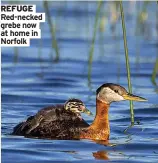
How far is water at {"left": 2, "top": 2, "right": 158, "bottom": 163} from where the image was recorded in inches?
396

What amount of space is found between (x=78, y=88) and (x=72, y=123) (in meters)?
5.38

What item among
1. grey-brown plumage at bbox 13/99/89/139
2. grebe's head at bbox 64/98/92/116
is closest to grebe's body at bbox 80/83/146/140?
grey-brown plumage at bbox 13/99/89/139

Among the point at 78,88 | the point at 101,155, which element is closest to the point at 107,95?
the point at 101,155

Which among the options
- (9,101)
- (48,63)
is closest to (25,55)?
(48,63)

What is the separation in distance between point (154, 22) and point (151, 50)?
602 centimetres

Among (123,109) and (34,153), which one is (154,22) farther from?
(34,153)

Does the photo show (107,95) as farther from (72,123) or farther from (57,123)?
(57,123)

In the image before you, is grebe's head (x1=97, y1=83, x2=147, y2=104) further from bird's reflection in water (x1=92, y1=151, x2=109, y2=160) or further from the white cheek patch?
bird's reflection in water (x1=92, y1=151, x2=109, y2=160)

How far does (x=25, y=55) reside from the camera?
67.3 ft

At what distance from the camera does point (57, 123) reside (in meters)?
10.6

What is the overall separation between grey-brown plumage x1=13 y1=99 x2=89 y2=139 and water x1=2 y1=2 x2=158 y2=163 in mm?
165

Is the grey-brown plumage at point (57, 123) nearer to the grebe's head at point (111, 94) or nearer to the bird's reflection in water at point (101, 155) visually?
the grebe's head at point (111, 94)

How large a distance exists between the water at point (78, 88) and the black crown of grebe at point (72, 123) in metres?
0.15

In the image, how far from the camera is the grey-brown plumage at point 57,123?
10.6 metres
